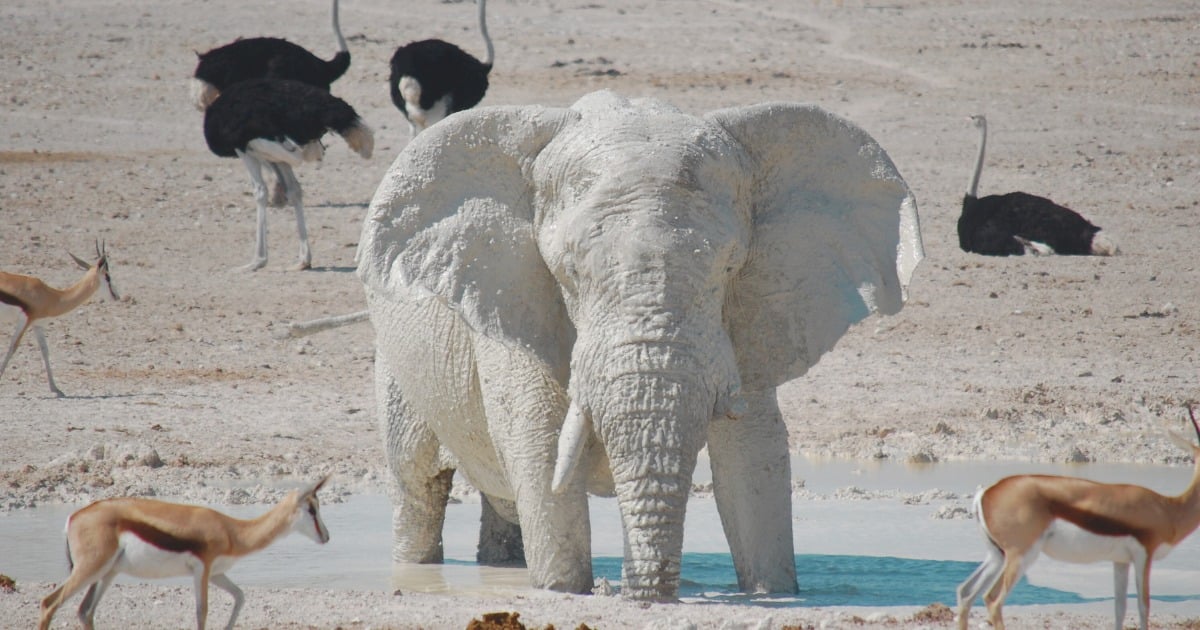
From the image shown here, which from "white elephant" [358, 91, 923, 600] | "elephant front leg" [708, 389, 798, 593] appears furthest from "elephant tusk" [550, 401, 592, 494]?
"elephant front leg" [708, 389, 798, 593]

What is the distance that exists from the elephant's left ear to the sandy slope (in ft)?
3.22

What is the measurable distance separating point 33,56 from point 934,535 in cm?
1757

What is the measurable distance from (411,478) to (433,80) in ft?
30.6

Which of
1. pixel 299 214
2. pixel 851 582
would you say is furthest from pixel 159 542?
pixel 299 214

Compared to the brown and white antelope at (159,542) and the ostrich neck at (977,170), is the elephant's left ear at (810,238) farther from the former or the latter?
the ostrich neck at (977,170)

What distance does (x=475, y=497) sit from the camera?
9.42 meters

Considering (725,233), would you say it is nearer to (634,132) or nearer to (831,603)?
(634,132)

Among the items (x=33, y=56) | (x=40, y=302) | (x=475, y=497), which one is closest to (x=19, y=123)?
(x=33, y=56)

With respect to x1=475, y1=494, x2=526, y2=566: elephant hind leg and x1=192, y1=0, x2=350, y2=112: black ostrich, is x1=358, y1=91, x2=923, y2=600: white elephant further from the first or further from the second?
x1=192, y1=0, x2=350, y2=112: black ostrich

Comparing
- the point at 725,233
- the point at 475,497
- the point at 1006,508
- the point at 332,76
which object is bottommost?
the point at 475,497

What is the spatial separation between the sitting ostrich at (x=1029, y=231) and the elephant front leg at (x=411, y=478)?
7.82m

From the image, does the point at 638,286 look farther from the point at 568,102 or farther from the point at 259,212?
the point at 568,102

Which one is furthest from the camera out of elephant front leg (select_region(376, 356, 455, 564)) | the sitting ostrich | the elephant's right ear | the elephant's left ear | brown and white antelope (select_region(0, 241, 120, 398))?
the sitting ostrich

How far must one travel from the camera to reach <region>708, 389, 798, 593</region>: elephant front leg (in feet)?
21.0
